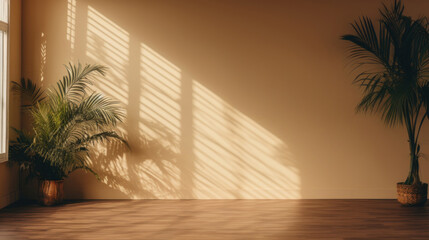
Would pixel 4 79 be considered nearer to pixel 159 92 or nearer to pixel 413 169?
pixel 159 92

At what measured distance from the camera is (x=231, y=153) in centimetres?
525

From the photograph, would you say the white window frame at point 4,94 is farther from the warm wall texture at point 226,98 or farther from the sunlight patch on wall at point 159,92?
the sunlight patch on wall at point 159,92

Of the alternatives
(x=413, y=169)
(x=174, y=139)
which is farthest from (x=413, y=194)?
(x=174, y=139)

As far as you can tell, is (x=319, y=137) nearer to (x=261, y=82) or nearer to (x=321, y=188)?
(x=321, y=188)

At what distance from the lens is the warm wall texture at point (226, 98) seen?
521cm

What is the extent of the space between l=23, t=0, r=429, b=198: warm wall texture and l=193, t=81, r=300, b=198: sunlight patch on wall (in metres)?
0.01

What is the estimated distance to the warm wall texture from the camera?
521 centimetres

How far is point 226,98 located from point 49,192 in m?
2.46

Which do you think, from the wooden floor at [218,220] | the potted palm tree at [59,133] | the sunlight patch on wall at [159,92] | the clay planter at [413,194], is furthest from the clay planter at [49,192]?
the clay planter at [413,194]

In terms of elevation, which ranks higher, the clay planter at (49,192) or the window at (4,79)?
the window at (4,79)

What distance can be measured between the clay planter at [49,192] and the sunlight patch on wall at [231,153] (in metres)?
1.72

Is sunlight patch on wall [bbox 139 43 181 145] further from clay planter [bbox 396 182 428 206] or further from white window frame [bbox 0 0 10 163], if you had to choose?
clay planter [bbox 396 182 428 206]

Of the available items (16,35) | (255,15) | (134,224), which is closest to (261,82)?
(255,15)

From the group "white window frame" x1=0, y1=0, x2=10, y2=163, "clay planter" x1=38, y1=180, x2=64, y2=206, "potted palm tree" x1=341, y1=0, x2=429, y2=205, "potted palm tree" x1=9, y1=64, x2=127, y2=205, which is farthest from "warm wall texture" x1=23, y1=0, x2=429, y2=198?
"white window frame" x1=0, y1=0, x2=10, y2=163
